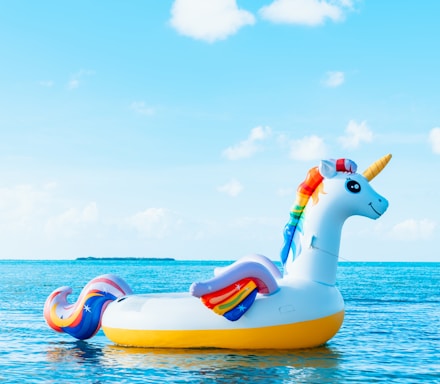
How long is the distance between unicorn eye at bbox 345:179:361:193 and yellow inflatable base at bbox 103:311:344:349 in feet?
6.63

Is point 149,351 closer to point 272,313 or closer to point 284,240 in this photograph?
point 272,313

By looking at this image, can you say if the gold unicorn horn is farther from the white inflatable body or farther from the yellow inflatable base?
the yellow inflatable base

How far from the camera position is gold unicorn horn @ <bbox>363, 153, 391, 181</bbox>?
11.7 m

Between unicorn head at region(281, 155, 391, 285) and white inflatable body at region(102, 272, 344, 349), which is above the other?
unicorn head at region(281, 155, 391, 285)

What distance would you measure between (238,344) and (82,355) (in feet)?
8.66

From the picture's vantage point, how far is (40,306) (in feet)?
75.5

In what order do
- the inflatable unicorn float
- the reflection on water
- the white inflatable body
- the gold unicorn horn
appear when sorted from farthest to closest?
the gold unicorn horn → the white inflatable body → the inflatable unicorn float → the reflection on water

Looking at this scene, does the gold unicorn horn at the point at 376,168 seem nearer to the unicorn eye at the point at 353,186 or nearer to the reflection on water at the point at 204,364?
the unicorn eye at the point at 353,186

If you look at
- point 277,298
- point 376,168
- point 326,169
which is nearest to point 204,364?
point 277,298

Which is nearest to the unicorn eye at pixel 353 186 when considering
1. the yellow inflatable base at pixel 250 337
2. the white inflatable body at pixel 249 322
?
the white inflatable body at pixel 249 322

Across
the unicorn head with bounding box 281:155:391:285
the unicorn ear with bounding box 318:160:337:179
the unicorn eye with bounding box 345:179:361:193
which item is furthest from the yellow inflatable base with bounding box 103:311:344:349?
the unicorn ear with bounding box 318:160:337:179

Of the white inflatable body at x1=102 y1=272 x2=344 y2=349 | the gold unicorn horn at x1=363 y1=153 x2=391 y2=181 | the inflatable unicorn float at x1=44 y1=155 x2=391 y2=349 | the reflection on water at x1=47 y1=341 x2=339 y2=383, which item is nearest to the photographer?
the reflection on water at x1=47 y1=341 x2=339 y2=383

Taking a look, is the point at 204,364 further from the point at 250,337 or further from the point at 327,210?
the point at 327,210

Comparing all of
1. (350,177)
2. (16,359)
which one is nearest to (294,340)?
(350,177)
